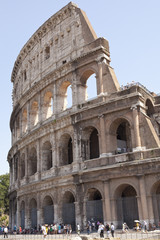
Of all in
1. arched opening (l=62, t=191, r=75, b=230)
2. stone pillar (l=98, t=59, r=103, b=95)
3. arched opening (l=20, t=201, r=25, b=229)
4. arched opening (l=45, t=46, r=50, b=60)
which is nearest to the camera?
arched opening (l=62, t=191, r=75, b=230)

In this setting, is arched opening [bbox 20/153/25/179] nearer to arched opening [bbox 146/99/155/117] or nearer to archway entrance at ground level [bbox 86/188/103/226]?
archway entrance at ground level [bbox 86/188/103/226]

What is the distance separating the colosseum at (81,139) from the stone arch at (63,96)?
10cm

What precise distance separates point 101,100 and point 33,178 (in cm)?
888

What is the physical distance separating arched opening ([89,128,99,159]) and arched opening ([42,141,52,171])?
12.8 feet

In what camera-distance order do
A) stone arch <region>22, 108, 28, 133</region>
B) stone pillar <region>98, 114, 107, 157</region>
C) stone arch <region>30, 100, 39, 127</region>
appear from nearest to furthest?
stone pillar <region>98, 114, 107, 157</region>, stone arch <region>30, 100, 39, 127</region>, stone arch <region>22, 108, 28, 133</region>

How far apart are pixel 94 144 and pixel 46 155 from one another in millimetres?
4414

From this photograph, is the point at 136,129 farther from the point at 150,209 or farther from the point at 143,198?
the point at 150,209

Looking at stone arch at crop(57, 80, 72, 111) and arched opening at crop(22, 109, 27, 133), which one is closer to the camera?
stone arch at crop(57, 80, 72, 111)

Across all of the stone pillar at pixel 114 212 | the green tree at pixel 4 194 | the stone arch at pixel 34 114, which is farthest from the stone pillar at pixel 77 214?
the green tree at pixel 4 194

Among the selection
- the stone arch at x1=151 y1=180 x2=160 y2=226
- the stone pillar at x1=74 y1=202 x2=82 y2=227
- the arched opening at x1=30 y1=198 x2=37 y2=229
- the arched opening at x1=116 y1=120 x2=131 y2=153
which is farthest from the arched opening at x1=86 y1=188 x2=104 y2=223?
the arched opening at x1=30 y1=198 x2=37 y2=229

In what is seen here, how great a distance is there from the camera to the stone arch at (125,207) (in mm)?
17922

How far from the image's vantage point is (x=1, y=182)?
4728 cm

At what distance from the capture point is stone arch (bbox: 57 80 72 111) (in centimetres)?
2348

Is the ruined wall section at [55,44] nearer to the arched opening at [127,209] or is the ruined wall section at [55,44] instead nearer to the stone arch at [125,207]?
the stone arch at [125,207]
